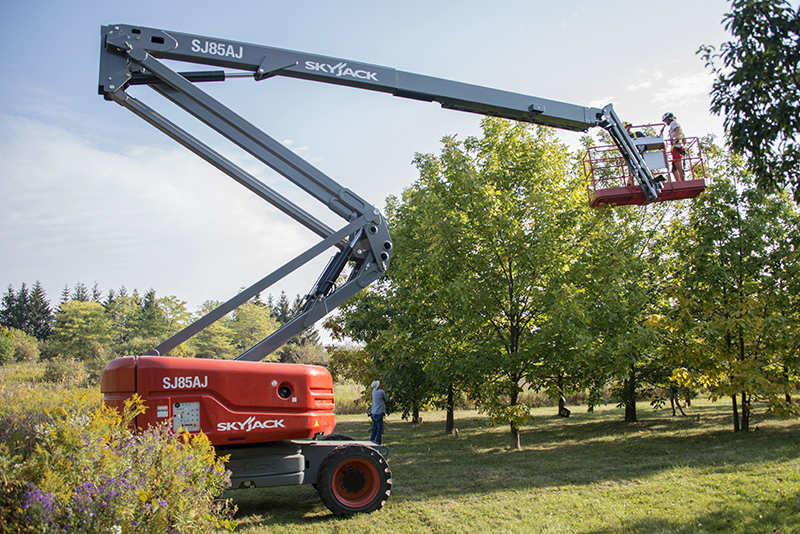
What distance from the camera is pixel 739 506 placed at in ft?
23.4

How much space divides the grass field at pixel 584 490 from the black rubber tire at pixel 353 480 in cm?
22

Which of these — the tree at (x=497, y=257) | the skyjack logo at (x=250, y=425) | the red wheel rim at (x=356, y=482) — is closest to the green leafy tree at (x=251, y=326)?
the tree at (x=497, y=257)

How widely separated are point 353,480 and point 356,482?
6cm

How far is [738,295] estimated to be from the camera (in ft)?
47.0

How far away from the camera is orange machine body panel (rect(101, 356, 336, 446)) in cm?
685

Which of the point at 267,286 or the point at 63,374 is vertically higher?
the point at 267,286

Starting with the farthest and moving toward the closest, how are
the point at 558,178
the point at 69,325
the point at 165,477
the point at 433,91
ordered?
1. the point at 69,325
2. the point at 558,178
3. the point at 433,91
4. the point at 165,477

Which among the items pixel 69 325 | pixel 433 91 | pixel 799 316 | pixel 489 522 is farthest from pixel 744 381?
pixel 69 325

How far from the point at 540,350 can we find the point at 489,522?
665 centimetres

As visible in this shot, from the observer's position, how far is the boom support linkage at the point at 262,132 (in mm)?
7848

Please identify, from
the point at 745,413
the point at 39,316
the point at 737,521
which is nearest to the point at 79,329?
the point at 39,316

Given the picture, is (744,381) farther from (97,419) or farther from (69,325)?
(69,325)

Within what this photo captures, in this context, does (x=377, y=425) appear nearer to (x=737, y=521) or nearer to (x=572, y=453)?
(x=572, y=453)

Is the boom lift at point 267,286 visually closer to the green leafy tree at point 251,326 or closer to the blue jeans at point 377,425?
the blue jeans at point 377,425
